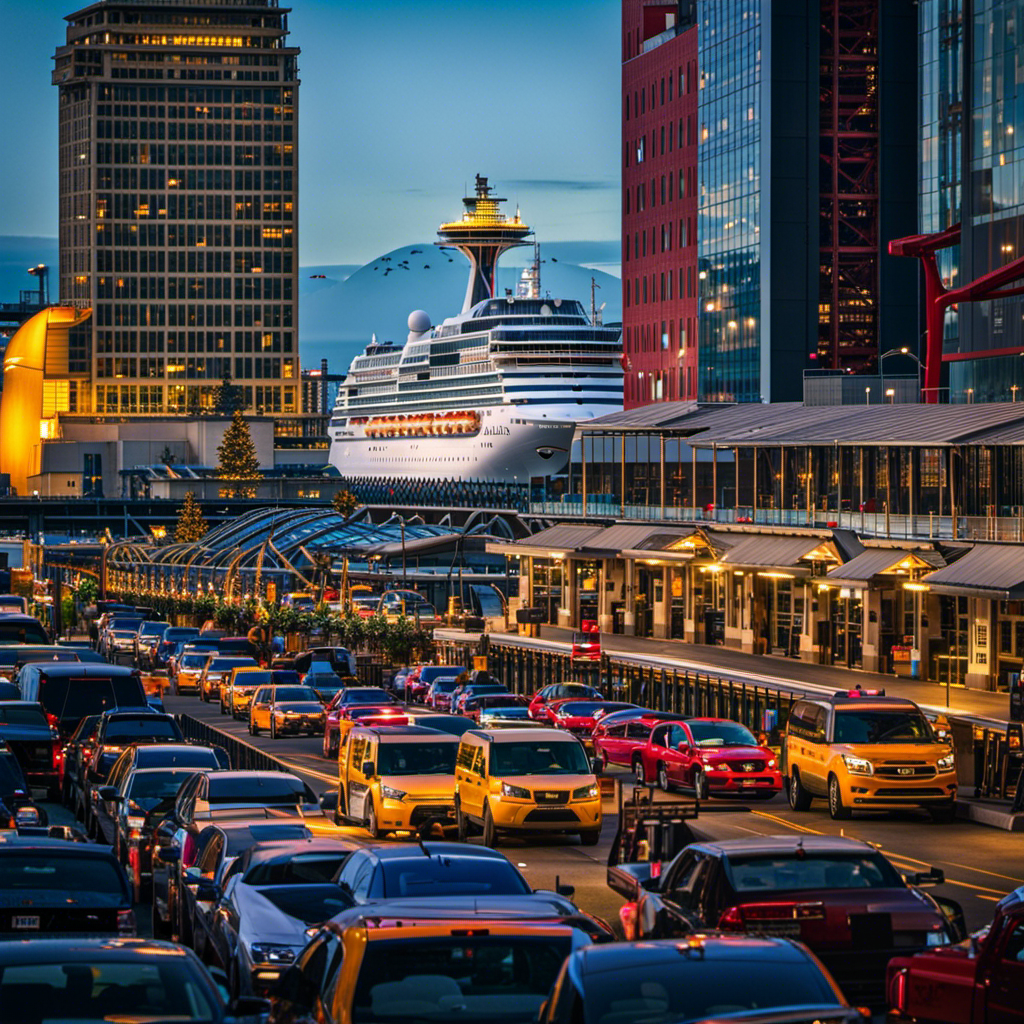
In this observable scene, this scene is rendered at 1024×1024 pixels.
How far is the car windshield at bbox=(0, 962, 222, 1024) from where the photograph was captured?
923 centimetres

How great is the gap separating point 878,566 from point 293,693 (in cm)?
1593

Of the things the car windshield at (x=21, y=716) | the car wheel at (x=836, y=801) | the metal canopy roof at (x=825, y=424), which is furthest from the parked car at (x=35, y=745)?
the metal canopy roof at (x=825, y=424)

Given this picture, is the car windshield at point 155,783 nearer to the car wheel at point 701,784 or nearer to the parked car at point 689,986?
the car wheel at point 701,784

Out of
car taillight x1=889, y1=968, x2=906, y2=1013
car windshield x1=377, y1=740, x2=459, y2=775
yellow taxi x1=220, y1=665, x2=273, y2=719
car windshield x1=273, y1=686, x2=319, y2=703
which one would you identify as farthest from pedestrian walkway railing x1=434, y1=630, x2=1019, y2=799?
car taillight x1=889, y1=968, x2=906, y2=1013

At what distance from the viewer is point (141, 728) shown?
30.9m

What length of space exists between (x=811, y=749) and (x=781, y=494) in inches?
1406

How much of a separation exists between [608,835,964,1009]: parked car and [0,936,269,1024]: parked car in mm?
4961

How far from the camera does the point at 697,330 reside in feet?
427

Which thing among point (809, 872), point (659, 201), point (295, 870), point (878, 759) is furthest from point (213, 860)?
point (659, 201)

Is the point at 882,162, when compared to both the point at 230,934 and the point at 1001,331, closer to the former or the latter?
the point at 1001,331

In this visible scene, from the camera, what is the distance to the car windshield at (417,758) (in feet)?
90.6

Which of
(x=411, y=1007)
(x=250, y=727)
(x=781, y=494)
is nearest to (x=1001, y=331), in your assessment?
(x=781, y=494)

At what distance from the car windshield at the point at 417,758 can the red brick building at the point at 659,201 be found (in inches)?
4063

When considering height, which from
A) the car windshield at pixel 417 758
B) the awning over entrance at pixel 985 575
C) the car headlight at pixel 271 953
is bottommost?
the car windshield at pixel 417 758
